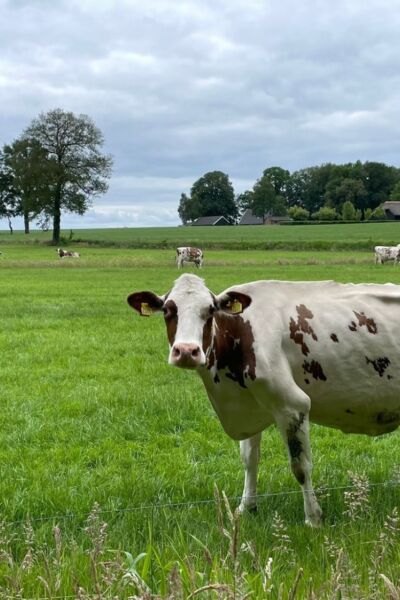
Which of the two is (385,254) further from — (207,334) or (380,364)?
(207,334)

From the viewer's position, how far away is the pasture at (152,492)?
3145 millimetres

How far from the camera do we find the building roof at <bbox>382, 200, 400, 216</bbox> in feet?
445

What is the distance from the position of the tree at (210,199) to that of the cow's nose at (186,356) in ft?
462

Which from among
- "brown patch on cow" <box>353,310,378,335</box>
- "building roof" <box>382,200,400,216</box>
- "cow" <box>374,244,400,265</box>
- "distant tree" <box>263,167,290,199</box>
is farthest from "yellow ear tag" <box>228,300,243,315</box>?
"distant tree" <box>263,167,290,199</box>

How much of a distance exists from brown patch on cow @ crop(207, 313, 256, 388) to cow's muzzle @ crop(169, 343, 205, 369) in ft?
2.53

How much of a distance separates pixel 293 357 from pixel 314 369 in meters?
0.22

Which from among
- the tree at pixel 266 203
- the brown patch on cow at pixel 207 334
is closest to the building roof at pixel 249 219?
the tree at pixel 266 203

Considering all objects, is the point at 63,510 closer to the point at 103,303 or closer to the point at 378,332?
the point at 378,332

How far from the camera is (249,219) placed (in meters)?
161

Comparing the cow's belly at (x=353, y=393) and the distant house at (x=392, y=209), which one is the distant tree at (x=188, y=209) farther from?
the cow's belly at (x=353, y=393)

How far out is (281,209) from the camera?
15675 cm

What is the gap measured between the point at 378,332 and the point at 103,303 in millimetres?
16142

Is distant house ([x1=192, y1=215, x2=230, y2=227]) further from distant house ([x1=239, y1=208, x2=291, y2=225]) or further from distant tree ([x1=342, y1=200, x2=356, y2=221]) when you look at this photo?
distant tree ([x1=342, y1=200, x2=356, y2=221])

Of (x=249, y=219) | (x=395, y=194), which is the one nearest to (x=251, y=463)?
(x=395, y=194)
